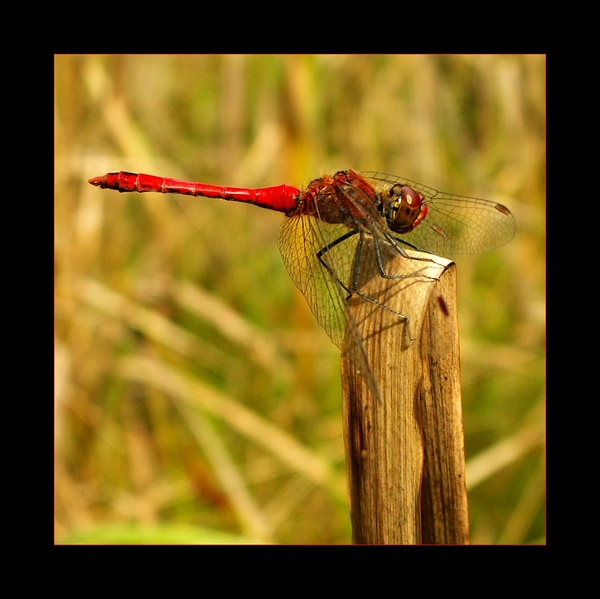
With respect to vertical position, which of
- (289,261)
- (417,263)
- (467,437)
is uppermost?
(289,261)

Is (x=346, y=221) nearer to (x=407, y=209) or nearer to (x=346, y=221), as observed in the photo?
(x=346, y=221)

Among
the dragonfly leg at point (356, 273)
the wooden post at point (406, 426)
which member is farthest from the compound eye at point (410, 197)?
the wooden post at point (406, 426)

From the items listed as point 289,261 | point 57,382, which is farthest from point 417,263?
point 57,382

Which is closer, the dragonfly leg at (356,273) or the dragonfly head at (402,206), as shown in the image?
the dragonfly leg at (356,273)

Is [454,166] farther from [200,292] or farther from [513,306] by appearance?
[200,292]

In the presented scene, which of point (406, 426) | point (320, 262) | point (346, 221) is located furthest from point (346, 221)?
point (406, 426)

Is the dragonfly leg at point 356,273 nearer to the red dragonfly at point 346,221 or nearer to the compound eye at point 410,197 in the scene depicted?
the red dragonfly at point 346,221
